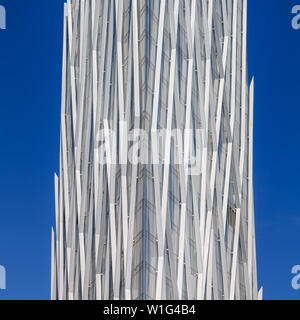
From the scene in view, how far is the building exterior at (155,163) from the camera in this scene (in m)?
26.2

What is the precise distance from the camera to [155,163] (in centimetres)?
2672

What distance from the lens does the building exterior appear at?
26.2 m
